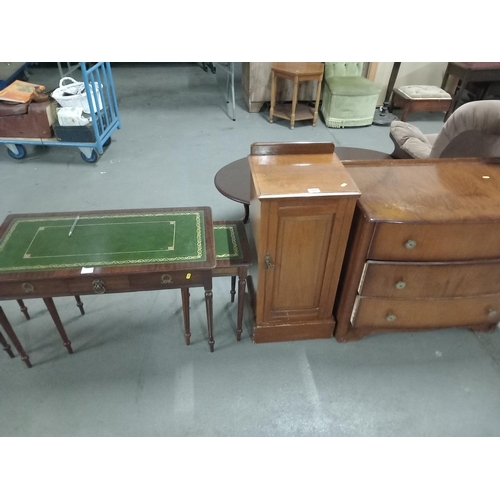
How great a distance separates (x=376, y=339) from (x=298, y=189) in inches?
43.7

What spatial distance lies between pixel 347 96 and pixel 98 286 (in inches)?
153

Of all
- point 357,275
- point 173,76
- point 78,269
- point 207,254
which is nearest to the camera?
point 78,269

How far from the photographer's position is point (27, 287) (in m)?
1.61

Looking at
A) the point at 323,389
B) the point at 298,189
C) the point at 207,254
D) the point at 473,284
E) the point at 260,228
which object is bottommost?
the point at 323,389

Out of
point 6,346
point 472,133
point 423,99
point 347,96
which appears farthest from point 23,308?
point 423,99

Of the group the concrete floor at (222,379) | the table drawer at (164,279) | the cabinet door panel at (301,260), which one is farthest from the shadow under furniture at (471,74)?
the table drawer at (164,279)

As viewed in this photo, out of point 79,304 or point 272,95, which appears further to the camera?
point 272,95

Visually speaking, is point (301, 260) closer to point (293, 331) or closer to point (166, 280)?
point (293, 331)

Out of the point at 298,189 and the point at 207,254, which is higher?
the point at 298,189

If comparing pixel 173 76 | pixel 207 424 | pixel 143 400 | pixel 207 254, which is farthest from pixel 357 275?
pixel 173 76

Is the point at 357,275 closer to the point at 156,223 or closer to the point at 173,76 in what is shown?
the point at 156,223

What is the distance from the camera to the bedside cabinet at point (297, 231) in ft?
5.33

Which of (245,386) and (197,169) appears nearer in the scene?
(245,386)

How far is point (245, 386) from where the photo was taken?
196 cm
